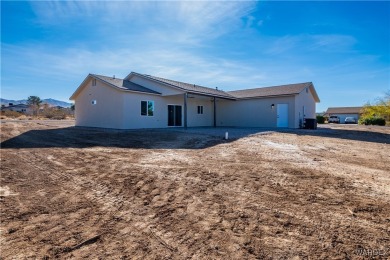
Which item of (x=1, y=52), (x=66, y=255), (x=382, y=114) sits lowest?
(x=66, y=255)

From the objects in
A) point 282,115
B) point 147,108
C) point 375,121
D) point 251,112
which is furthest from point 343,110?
point 147,108

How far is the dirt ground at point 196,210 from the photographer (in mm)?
2309

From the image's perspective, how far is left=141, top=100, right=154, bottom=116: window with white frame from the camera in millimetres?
17592

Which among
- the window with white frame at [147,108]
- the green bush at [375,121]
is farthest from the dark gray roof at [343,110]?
the window with white frame at [147,108]

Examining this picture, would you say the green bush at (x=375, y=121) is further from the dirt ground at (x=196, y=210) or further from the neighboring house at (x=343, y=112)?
the dirt ground at (x=196, y=210)

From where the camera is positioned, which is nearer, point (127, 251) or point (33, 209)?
point (127, 251)

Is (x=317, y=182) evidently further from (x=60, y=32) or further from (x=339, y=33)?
(x=60, y=32)

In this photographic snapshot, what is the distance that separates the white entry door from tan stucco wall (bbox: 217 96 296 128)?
0.86 feet

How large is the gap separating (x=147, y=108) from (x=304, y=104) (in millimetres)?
14677

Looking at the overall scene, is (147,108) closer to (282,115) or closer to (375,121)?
(282,115)

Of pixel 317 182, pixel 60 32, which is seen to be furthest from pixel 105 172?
pixel 60 32

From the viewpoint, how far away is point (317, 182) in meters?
4.28

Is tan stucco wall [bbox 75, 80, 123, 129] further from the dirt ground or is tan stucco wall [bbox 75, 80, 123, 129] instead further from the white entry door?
the white entry door

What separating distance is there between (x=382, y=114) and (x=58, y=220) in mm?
43641
